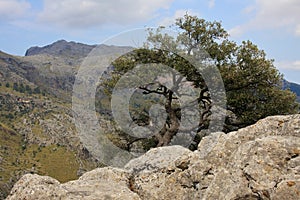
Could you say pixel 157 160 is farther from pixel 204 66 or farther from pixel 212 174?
pixel 204 66

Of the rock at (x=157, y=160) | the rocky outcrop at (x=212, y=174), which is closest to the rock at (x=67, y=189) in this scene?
the rocky outcrop at (x=212, y=174)

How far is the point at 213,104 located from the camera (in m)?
39.4

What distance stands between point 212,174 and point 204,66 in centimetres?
2859

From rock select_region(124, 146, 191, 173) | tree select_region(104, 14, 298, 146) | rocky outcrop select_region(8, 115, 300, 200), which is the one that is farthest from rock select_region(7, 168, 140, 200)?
tree select_region(104, 14, 298, 146)

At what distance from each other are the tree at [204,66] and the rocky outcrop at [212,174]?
2494cm

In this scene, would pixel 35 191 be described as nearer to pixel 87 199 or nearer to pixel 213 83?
pixel 87 199

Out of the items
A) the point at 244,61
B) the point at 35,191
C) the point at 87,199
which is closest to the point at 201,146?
the point at 87,199

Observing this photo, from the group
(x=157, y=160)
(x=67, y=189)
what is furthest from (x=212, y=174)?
(x=67, y=189)

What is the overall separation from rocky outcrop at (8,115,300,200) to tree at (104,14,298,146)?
982 inches

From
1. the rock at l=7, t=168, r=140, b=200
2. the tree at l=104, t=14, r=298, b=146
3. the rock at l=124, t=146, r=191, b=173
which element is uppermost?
the tree at l=104, t=14, r=298, b=146

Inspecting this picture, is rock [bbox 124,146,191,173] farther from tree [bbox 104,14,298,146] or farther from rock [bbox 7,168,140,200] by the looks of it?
tree [bbox 104,14,298,146]

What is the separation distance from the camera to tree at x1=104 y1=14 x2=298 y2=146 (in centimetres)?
3847

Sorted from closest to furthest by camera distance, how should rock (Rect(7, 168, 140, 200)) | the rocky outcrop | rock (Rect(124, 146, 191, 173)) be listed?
the rocky outcrop → rock (Rect(7, 168, 140, 200)) → rock (Rect(124, 146, 191, 173))

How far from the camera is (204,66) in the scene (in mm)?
39562
